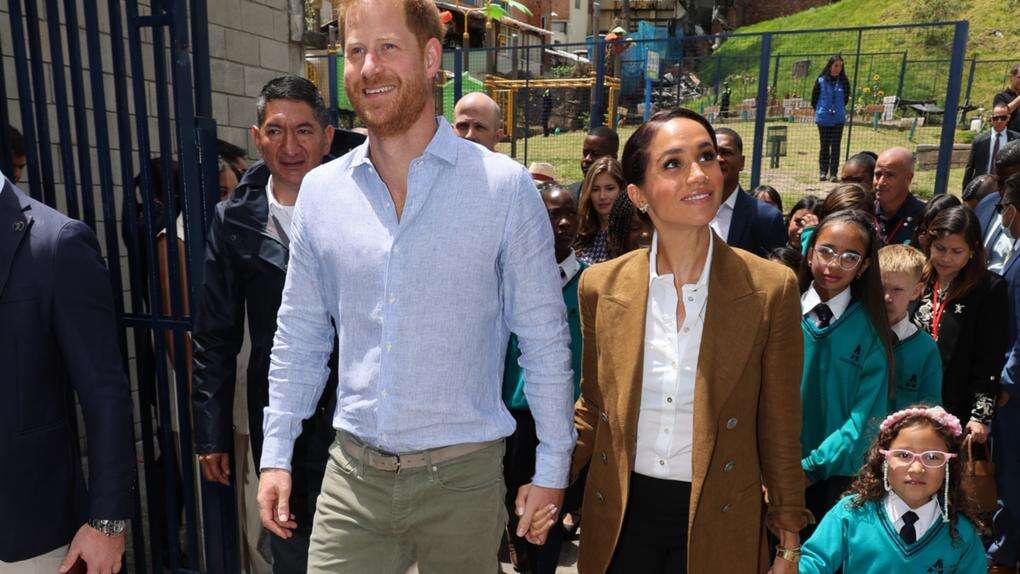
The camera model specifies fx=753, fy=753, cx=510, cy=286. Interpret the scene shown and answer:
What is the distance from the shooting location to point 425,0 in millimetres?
2029

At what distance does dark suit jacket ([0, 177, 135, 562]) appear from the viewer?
2102 mm

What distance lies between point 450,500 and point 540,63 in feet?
36.0

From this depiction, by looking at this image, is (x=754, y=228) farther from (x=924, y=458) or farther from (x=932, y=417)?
(x=924, y=458)

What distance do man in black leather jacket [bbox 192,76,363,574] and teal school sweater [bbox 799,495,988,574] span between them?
1.81 m

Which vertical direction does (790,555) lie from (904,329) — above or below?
below

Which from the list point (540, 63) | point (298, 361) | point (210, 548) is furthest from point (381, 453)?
point (540, 63)

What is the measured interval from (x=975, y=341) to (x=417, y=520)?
10.1 feet

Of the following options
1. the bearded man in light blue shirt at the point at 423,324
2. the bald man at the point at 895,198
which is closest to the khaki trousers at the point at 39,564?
the bearded man in light blue shirt at the point at 423,324

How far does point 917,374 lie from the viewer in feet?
10.3

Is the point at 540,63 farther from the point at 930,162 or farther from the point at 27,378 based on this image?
the point at 27,378

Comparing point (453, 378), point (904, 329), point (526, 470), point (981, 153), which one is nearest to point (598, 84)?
point (981, 153)

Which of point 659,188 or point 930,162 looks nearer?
point 659,188

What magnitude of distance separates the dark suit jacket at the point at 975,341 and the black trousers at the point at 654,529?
2.26 m

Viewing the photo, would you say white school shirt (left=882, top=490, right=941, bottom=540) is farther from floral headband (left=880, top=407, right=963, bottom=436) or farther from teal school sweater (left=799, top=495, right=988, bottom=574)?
floral headband (left=880, top=407, right=963, bottom=436)
